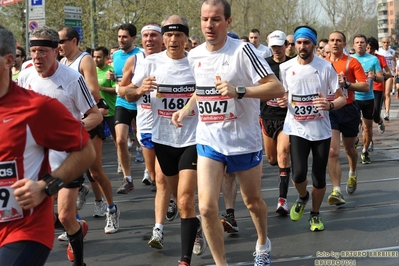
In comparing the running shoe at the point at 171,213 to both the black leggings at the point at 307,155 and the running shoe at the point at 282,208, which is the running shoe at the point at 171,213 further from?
the black leggings at the point at 307,155

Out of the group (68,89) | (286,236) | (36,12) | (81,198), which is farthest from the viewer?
(36,12)

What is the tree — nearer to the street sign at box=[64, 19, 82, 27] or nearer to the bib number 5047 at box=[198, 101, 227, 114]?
the street sign at box=[64, 19, 82, 27]

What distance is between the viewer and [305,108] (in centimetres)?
759

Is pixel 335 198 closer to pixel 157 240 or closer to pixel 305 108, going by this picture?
pixel 305 108

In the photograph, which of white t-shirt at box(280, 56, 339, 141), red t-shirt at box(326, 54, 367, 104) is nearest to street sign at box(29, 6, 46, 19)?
red t-shirt at box(326, 54, 367, 104)

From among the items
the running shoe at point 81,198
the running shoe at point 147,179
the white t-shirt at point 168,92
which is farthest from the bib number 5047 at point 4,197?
the running shoe at point 147,179

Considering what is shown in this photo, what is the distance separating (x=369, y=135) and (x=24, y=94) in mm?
9498

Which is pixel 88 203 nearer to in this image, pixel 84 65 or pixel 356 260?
pixel 84 65

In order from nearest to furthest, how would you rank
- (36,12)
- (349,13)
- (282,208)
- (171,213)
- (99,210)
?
(171,213) → (282,208) → (99,210) → (36,12) → (349,13)

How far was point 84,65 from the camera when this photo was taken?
718 cm

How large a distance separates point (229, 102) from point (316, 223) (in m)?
2.36

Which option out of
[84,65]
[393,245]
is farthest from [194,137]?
[393,245]

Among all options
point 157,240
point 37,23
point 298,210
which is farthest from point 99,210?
point 37,23

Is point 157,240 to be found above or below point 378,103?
below
